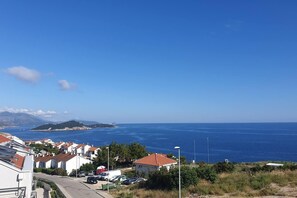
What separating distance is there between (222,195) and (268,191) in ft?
10.8

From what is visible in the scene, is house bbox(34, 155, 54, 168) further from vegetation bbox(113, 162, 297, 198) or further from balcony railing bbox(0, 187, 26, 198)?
balcony railing bbox(0, 187, 26, 198)

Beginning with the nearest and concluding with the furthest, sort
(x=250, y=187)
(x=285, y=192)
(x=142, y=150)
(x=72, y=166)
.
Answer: (x=285, y=192)
(x=250, y=187)
(x=142, y=150)
(x=72, y=166)

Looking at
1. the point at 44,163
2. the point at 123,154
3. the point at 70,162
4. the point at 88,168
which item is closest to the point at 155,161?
the point at 123,154

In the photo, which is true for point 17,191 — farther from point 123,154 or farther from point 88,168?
point 88,168

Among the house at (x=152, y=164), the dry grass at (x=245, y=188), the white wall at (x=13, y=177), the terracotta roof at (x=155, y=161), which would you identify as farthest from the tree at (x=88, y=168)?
the white wall at (x=13, y=177)

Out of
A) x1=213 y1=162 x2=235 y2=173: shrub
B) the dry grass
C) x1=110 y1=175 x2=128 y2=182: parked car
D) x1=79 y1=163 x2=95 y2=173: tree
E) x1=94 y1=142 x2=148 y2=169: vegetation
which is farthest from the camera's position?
x1=94 y1=142 x2=148 y2=169: vegetation

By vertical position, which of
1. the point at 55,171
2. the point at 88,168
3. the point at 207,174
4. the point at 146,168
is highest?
the point at 207,174

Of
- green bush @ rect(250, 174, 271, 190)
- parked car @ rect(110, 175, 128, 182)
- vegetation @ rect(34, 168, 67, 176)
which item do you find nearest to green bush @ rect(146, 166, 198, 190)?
green bush @ rect(250, 174, 271, 190)

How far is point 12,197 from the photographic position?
35.7ft

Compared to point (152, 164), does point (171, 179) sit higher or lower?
higher

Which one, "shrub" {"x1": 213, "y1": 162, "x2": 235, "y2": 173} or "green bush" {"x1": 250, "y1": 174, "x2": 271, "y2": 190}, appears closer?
"green bush" {"x1": 250, "y1": 174, "x2": 271, "y2": 190}

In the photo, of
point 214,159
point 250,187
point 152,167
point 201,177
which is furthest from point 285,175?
point 214,159

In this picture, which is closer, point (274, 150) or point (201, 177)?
point (201, 177)

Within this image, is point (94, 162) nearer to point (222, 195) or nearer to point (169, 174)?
point (169, 174)
